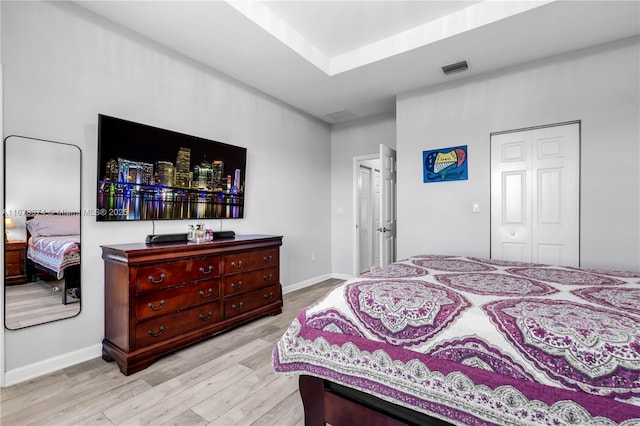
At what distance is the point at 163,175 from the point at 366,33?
2442 mm

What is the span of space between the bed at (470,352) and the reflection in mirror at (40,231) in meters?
1.90

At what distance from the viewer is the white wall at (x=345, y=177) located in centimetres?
501

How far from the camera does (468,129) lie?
3.51 metres

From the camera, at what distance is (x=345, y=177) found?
5242mm

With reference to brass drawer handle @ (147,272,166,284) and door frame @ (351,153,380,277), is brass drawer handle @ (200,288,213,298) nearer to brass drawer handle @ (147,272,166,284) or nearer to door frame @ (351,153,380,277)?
brass drawer handle @ (147,272,166,284)

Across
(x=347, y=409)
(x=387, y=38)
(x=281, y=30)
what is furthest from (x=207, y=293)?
(x=387, y=38)

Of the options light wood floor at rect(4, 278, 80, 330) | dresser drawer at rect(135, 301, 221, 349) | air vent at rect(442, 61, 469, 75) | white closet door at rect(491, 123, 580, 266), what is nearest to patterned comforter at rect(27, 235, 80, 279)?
light wood floor at rect(4, 278, 80, 330)

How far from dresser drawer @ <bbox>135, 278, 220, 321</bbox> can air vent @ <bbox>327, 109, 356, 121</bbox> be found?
10.5 feet

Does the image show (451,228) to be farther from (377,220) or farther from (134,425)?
(134,425)

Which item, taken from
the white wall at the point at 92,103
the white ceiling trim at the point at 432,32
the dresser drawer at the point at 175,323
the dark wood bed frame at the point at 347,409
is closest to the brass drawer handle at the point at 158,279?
the dresser drawer at the point at 175,323

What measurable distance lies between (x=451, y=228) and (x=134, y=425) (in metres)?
3.41

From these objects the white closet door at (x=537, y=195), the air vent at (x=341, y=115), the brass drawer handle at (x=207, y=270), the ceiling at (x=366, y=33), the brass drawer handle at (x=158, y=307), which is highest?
the ceiling at (x=366, y=33)

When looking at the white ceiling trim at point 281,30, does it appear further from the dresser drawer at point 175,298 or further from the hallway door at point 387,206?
the dresser drawer at point 175,298

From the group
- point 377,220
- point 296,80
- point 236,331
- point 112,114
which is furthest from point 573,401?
point 377,220
